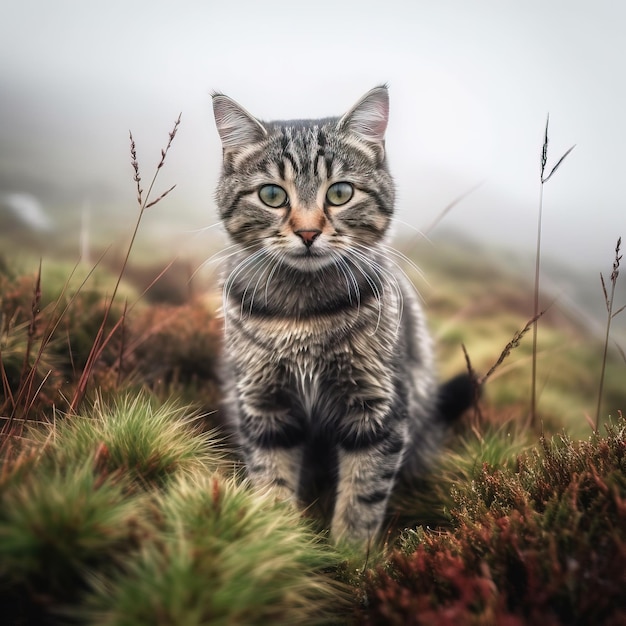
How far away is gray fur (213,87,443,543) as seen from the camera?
1450 mm

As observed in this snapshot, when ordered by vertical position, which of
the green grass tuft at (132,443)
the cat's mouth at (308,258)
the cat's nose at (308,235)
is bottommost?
the green grass tuft at (132,443)

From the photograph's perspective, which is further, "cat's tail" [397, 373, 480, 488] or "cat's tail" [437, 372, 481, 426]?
"cat's tail" [437, 372, 481, 426]

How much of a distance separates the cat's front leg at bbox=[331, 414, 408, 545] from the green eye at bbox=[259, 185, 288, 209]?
25.8 inches

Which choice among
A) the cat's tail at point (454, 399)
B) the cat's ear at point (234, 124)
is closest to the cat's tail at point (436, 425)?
the cat's tail at point (454, 399)

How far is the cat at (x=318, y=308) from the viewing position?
4.74ft

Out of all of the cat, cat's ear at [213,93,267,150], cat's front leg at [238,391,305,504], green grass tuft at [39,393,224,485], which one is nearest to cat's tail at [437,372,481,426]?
the cat

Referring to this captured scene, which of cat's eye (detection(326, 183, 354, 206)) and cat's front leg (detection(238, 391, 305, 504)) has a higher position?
cat's eye (detection(326, 183, 354, 206))

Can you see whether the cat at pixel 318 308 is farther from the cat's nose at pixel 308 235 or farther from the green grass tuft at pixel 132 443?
the green grass tuft at pixel 132 443

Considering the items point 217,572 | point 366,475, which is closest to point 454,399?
point 366,475

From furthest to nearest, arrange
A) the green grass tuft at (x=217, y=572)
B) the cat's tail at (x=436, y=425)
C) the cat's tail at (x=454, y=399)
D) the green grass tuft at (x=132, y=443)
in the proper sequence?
the cat's tail at (x=454, y=399) → the cat's tail at (x=436, y=425) → the green grass tuft at (x=132, y=443) → the green grass tuft at (x=217, y=572)

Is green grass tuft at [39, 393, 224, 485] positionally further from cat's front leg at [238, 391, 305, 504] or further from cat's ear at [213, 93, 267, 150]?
cat's ear at [213, 93, 267, 150]

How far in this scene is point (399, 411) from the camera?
1.57 m

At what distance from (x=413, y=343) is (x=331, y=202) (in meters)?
0.65

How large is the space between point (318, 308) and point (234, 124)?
0.60 metres
